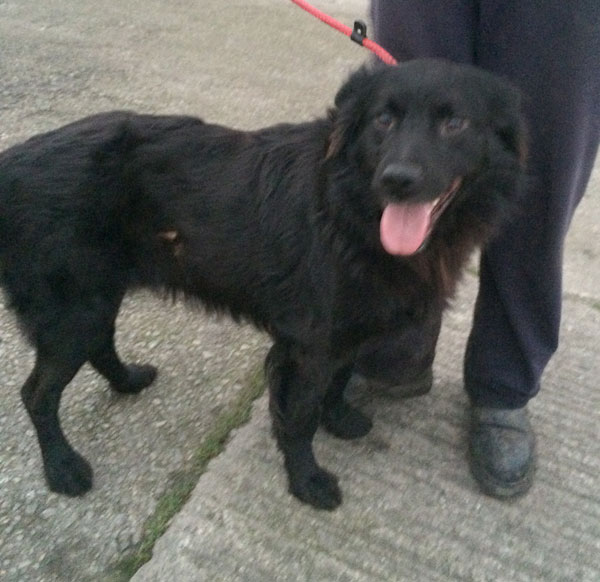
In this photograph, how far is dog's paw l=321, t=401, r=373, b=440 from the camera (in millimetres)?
2201

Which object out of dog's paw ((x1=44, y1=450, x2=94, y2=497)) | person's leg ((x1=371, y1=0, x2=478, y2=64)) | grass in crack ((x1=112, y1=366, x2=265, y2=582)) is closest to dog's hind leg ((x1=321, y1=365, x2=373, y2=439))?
grass in crack ((x1=112, y1=366, x2=265, y2=582))

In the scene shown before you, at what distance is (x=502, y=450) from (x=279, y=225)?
43.3 inches

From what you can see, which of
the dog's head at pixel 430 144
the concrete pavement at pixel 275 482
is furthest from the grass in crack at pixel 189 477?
the dog's head at pixel 430 144

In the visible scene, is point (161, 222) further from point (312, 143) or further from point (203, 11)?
point (203, 11)

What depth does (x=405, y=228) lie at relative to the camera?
63.7 inches

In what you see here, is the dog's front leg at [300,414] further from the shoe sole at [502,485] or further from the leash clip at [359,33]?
the leash clip at [359,33]

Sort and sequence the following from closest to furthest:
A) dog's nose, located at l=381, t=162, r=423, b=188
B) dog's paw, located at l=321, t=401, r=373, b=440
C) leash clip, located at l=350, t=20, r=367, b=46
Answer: dog's nose, located at l=381, t=162, r=423, b=188 < leash clip, located at l=350, t=20, r=367, b=46 < dog's paw, located at l=321, t=401, r=373, b=440

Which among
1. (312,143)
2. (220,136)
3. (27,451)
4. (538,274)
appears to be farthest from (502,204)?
(27,451)

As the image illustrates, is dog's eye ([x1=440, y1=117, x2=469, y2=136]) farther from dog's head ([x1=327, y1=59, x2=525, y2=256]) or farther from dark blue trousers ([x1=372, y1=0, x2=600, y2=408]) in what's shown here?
dark blue trousers ([x1=372, y1=0, x2=600, y2=408])

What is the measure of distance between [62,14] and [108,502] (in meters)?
5.47

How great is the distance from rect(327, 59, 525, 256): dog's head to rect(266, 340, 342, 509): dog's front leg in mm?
499

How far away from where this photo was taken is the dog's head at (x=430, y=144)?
1548 millimetres

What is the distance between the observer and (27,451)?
6.89 feet

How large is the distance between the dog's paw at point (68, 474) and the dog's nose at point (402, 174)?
1380 millimetres
